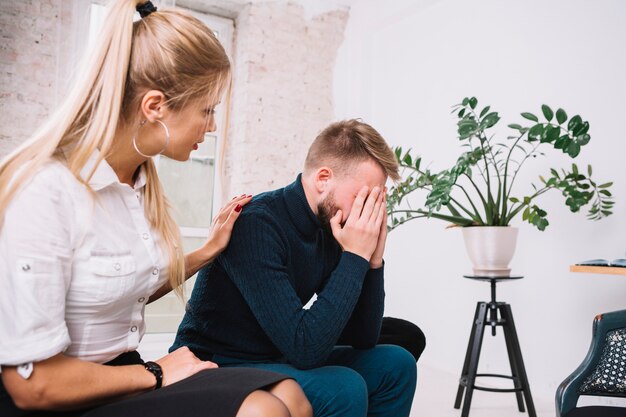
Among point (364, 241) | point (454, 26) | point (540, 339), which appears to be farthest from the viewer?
point (454, 26)

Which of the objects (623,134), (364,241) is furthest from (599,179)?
(364,241)

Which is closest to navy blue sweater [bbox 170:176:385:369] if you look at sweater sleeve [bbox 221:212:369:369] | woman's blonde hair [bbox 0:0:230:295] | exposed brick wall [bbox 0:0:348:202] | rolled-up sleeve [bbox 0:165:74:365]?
sweater sleeve [bbox 221:212:369:369]

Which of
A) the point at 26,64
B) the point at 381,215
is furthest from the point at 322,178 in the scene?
the point at 26,64

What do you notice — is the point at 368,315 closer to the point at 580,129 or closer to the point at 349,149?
the point at 349,149

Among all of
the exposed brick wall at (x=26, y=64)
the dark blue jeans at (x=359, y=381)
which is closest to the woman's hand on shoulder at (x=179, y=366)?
the dark blue jeans at (x=359, y=381)

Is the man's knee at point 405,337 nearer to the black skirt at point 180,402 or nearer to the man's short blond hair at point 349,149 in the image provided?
the man's short blond hair at point 349,149

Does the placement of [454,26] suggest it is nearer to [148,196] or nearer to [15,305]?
[148,196]

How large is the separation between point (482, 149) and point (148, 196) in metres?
1.69

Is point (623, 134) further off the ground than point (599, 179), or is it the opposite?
point (623, 134)

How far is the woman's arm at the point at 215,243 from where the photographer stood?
1229 millimetres

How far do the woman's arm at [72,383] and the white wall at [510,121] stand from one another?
7.32 feet

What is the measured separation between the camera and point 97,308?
852mm

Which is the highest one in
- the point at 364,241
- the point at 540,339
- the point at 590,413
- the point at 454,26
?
the point at 454,26

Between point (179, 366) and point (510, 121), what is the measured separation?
2548mm
